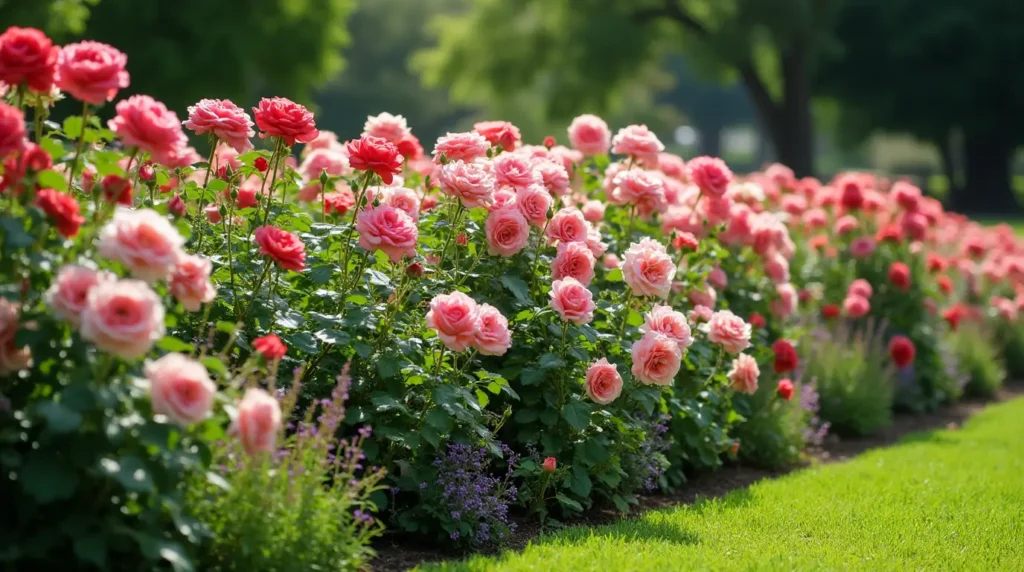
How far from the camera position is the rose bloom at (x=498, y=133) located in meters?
6.02

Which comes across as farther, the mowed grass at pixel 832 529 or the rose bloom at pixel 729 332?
the rose bloom at pixel 729 332

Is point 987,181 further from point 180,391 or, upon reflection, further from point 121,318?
point 121,318

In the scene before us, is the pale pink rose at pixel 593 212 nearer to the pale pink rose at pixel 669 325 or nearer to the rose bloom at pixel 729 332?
the rose bloom at pixel 729 332

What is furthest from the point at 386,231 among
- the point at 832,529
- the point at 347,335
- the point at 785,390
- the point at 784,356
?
the point at 784,356

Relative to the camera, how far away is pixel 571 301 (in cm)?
474

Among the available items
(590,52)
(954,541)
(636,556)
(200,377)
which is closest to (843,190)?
(954,541)

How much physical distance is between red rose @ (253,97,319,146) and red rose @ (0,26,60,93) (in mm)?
992

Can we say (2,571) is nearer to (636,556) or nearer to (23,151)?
(23,151)

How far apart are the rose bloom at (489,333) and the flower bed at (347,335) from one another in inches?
0.6

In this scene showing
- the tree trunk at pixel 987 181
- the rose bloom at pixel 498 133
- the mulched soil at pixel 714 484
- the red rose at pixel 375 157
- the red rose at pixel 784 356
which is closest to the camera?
the red rose at pixel 375 157

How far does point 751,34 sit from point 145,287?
79.5 feet

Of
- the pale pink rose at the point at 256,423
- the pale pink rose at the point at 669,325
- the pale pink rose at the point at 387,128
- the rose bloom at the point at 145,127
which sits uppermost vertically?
the pale pink rose at the point at 387,128

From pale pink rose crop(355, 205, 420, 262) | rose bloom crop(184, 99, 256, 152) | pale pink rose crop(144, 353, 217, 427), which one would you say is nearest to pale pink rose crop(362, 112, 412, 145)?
rose bloom crop(184, 99, 256, 152)

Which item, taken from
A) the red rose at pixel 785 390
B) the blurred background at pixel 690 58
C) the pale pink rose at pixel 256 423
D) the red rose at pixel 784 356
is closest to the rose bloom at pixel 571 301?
the pale pink rose at pixel 256 423
